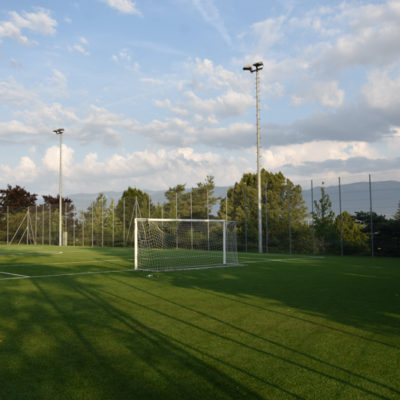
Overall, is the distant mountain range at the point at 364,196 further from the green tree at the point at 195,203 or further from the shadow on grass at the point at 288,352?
the shadow on grass at the point at 288,352

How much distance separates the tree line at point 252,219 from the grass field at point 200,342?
11.0 m

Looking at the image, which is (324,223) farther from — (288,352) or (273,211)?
(288,352)

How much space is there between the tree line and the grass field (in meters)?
11.0

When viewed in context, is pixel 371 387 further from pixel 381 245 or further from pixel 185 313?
pixel 381 245

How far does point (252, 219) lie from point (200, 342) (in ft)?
63.7

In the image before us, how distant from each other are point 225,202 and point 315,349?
21079mm

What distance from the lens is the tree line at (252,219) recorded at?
1856cm

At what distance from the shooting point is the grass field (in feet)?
10.2

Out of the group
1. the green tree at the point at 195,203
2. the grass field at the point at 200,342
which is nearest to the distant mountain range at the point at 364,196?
the green tree at the point at 195,203

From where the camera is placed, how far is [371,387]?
3.08 m

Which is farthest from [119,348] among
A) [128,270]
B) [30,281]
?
[128,270]

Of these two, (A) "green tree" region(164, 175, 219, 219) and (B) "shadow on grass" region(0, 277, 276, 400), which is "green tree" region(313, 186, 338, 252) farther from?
(B) "shadow on grass" region(0, 277, 276, 400)

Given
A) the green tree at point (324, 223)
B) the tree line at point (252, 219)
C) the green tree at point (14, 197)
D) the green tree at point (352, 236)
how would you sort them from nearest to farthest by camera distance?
the green tree at point (352, 236), the tree line at point (252, 219), the green tree at point (324, 223), the green tree at point (14, 197)

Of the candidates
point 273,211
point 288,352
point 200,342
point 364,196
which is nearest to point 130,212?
point 273,211
